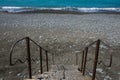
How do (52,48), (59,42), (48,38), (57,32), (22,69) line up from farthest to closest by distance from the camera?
(57,32) → (48,38) → (59,42) → (52,48) → (22,69)

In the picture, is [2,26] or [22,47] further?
[2,26]

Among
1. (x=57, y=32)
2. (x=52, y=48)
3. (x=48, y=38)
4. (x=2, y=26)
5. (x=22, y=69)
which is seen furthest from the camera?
(x=2, y=26)

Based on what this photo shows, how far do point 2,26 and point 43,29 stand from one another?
2.79 metres

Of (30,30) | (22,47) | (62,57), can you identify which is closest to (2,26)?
(30,30)

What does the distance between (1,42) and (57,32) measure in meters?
3.21

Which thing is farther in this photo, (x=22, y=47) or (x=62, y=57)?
(x=22, y=47)

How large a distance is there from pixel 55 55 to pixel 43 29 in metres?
4.21

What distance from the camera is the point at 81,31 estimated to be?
37.9 feet

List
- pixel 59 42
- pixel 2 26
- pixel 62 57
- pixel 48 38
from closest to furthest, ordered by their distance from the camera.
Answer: pixel 62 57 < pixel 59 42 < pixel 48 38 < pixel 2 26

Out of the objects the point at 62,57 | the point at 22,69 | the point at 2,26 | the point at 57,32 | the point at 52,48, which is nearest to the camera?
the point at 22,69

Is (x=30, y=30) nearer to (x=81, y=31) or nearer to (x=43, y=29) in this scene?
(x=43, y=29)

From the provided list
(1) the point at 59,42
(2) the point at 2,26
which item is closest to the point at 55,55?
(1) the point at 59,42

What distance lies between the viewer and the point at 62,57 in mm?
7816

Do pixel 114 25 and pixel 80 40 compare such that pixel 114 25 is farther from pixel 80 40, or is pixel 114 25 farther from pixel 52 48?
pixel 52 48
